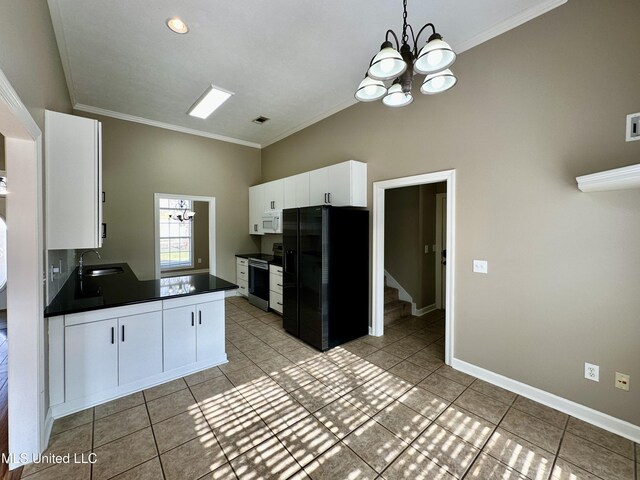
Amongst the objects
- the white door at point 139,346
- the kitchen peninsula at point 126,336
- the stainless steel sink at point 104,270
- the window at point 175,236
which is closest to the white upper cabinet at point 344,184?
the kitchen peninsula at point 126,336

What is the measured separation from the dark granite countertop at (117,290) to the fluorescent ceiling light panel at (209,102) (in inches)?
96.6

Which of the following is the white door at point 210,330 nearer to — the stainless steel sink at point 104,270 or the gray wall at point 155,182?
the stainless steel sink at point 104,270

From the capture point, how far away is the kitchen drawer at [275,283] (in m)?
4.44

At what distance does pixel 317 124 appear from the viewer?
4543mm

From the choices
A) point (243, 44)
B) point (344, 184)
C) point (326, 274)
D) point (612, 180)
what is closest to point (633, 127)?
point (612, 180)

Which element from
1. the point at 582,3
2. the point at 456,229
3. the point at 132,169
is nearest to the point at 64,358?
the point at 132,169

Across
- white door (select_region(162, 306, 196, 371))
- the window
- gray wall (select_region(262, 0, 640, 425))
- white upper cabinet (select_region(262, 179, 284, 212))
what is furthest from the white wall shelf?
the window

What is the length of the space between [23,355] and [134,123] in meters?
4.16

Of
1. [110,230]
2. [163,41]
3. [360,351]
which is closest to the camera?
[163,41]

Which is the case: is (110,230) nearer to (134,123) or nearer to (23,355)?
(134,123)

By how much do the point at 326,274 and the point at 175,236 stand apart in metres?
5.55

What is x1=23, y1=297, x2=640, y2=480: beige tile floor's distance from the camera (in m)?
1.67

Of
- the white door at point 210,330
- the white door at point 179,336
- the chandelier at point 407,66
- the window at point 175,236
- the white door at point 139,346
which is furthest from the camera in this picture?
the window at point 175,236

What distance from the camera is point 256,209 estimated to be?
5676 millimetres
